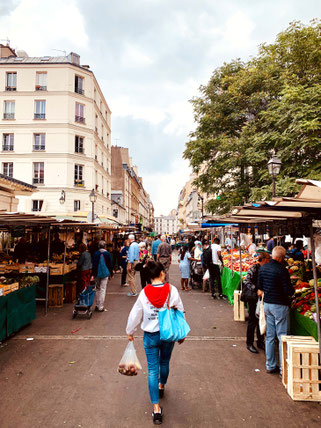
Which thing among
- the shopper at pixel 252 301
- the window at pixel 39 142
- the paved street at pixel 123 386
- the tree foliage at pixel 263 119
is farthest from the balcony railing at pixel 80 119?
the shopper at pixel 252 301

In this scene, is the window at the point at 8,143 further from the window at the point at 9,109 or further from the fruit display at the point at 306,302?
the fruit display at the point at 306,302

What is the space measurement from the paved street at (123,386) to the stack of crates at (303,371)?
0.13m

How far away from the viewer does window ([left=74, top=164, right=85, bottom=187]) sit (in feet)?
93.7

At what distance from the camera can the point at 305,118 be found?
495 inches

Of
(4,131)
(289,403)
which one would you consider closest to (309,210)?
(289,403)

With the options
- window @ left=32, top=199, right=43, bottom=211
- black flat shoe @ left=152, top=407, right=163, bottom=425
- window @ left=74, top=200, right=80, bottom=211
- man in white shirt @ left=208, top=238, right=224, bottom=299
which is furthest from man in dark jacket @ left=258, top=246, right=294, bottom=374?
window @ left=32, top=199, right=43, bottom=211

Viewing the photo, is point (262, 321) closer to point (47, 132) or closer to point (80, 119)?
point (47, 132)

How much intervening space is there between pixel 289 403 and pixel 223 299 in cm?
656

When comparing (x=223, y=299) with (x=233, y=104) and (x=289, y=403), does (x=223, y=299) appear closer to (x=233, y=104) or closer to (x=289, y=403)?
(x=289, y=403)

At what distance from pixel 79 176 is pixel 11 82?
1156cm

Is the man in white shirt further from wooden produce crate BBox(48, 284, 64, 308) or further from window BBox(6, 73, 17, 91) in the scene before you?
window BBox(6, 73, 17, 91)

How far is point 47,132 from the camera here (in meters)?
28.0

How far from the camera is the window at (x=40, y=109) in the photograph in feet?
92.9

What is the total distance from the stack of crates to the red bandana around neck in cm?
209
